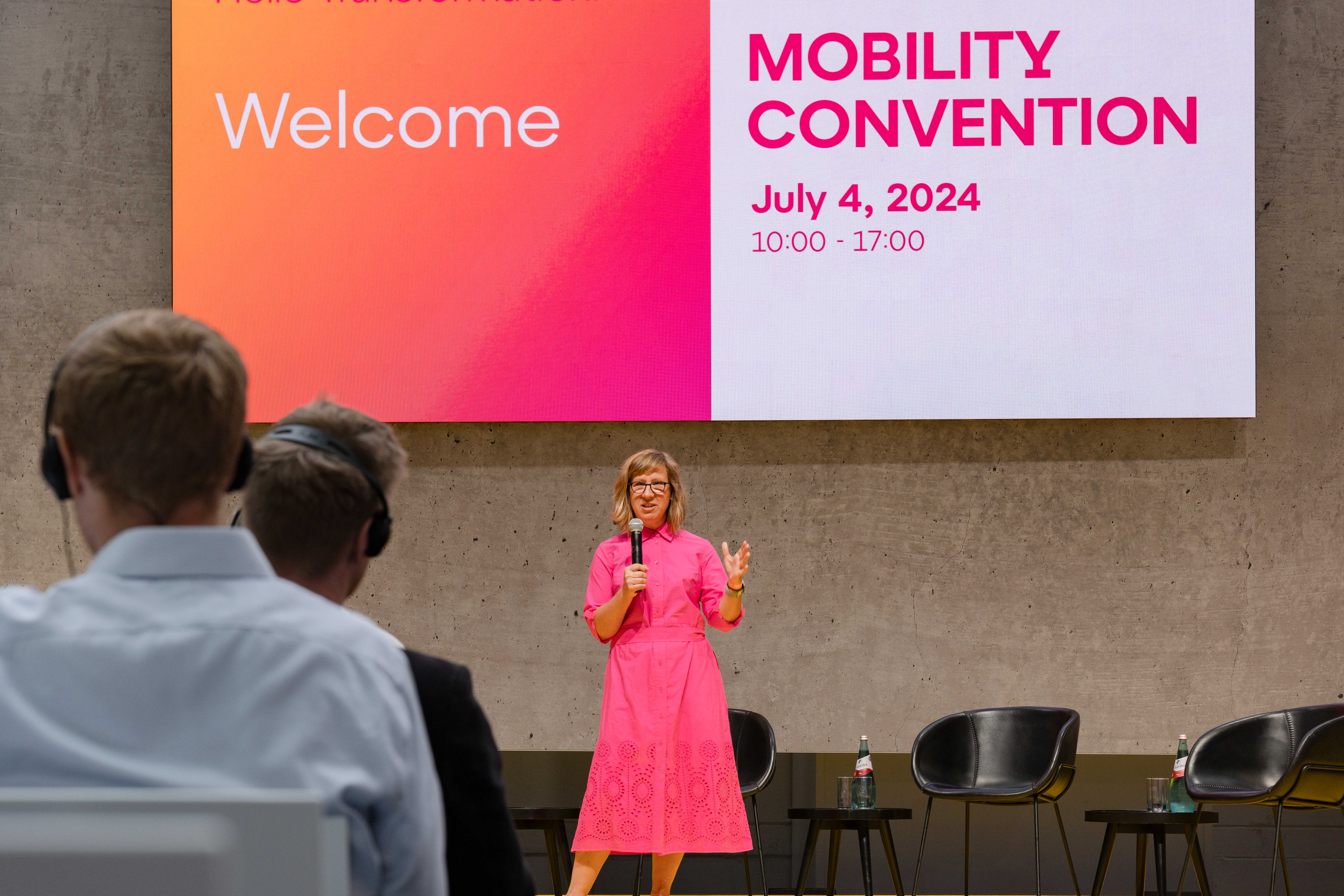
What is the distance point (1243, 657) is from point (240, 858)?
17.1ft

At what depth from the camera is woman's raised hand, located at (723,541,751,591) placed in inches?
175

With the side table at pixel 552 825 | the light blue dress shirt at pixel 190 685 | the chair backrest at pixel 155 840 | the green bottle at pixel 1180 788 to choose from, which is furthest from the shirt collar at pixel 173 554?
the green bottle at pixel 1180 788

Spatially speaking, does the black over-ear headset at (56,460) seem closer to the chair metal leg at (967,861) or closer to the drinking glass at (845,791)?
the chair metal leg at (967,861)

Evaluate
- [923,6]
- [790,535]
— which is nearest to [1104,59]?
[923,6]

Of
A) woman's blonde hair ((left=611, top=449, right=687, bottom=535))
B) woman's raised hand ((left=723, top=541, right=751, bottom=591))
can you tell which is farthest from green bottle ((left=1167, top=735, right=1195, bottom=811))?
woman's blonde hair ((left=611, top=449, right=687, bottom=535))

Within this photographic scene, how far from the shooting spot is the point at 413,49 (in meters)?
5.46

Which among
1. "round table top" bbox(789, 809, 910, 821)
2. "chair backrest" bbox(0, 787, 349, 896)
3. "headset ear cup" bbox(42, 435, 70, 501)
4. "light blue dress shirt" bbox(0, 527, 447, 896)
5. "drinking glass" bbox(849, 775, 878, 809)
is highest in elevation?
"headset ear cup" bbox(42, 435, 70, 501)

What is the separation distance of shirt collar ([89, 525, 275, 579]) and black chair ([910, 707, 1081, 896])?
4192 mm

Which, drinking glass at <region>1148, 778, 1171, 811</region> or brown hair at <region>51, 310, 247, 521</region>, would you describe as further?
drinking glass at <region>1148, 778, 1171, 811</region>

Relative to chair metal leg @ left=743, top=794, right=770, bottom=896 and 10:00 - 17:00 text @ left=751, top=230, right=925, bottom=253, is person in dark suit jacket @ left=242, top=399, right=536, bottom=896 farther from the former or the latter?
10:00 - 17:00 text @ left=751, top=230, right=925, bottom=253

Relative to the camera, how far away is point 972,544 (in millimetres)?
5383

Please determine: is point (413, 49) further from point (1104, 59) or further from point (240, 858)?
point (240, 858)

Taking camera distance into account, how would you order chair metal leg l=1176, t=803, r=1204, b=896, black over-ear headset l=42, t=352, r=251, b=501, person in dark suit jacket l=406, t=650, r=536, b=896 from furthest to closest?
chair metal leg l=1176, t=803, r=1204, b=896
person in dark suit jacket l=406, t=650, r=536, b=896
black over-ear headset l=42, t=352, r=251, b=501

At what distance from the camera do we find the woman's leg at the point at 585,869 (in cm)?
449
